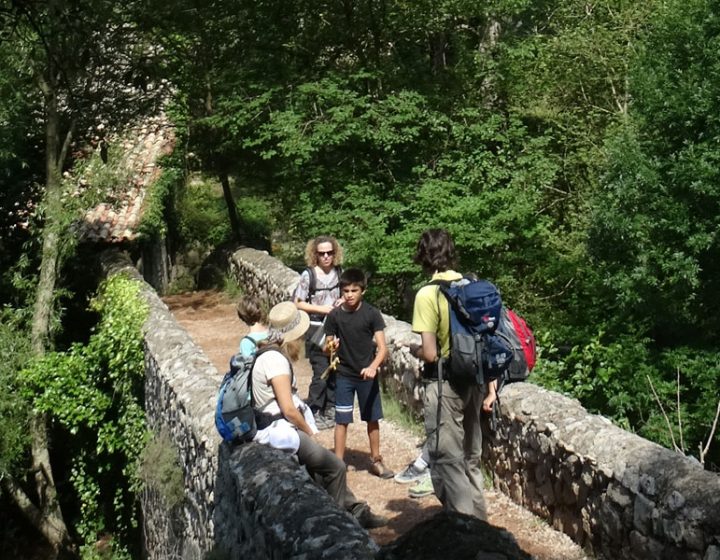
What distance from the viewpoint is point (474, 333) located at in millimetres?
5590

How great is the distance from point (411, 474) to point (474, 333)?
2486 mm

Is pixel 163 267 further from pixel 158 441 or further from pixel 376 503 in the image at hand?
pixel 376 503

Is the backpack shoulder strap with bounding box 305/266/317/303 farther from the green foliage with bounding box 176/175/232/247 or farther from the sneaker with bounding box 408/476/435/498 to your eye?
the green foliage with bounding box 176/175/232/247

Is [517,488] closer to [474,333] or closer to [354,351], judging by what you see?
[354,351]

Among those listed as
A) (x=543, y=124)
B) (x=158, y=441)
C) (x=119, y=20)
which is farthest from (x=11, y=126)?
(x=543, y=124)

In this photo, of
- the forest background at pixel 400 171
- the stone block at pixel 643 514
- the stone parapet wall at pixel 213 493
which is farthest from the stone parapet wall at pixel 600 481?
the forest background at pixel 400 171

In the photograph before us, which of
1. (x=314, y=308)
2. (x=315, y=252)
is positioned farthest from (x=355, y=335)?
(x=315, y=252)

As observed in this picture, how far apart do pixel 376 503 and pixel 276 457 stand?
205 centimetres

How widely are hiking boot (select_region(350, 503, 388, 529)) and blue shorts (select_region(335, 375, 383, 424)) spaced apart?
888 millimetres

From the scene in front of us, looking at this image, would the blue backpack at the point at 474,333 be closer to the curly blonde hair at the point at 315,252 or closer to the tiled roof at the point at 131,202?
the curly blonde hair at the point at 315,252

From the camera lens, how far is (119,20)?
12445 millimetres

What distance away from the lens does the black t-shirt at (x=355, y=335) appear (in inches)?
294

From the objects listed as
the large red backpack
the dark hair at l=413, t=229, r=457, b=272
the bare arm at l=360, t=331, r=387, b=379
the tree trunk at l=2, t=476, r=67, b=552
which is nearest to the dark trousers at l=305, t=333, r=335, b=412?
the bare arm at l=360, t=331, r=387, b=379

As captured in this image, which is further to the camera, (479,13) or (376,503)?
(479,13)
